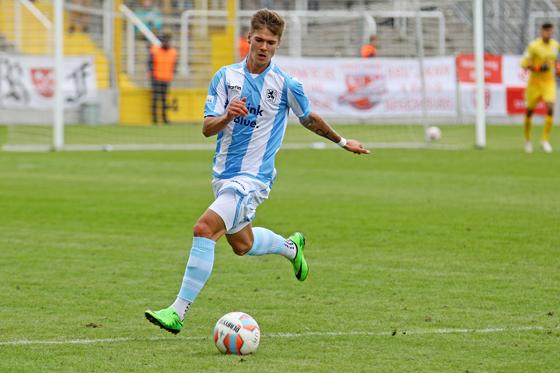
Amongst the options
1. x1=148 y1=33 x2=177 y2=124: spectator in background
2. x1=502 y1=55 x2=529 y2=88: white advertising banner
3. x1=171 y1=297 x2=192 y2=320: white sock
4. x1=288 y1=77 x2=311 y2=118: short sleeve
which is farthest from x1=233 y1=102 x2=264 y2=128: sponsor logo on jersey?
x1=502 y1=55 x2=529 y2=88: white advertising banner

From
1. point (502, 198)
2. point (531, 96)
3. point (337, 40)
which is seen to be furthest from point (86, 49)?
point (502, 198)

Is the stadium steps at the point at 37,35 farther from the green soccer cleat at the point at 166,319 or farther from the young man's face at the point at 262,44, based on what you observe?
the green soccer cleat at the point at 166,319

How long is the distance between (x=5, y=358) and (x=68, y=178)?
11.2 m

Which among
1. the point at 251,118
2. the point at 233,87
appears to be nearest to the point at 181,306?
the point at 251,118

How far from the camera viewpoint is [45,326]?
7.38 m

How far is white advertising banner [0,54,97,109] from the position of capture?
82.7 ft

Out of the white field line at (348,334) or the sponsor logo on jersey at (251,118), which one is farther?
the sponsor logo on jersey at (251,118)

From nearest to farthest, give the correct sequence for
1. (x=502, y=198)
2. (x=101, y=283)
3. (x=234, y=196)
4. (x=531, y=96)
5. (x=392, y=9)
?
(x=234, y=196) → (x=101, y=283) → (x=502, y=198) → (x=531, y=96) → (x=392, y=9)

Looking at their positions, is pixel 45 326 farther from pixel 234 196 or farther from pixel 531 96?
pixel 531 96

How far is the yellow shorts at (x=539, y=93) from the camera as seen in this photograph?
22.0 meters

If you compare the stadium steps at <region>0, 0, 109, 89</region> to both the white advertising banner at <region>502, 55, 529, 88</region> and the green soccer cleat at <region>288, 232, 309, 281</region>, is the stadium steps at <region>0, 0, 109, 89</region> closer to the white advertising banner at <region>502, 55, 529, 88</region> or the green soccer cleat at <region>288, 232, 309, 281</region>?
the white advertising banner at <region>502, 55, 529, 88</region>

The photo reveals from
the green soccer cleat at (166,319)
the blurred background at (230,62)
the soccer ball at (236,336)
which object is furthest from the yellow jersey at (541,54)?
the soccer ball at (236,336)

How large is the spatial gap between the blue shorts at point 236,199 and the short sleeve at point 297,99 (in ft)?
1.83

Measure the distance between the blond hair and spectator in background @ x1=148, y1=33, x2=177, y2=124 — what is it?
61.7 feet
